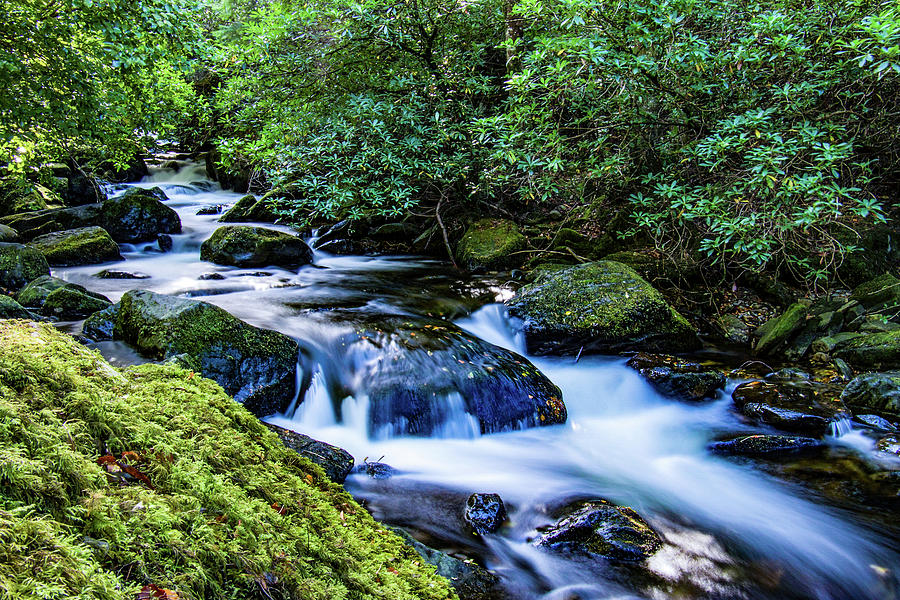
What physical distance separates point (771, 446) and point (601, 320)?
2537mm

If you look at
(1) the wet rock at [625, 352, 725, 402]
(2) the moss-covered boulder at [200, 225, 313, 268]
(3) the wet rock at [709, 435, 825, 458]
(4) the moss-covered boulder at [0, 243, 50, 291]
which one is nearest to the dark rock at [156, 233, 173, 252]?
(2) the moss-covered boulder at [200, 225, 313, 268]

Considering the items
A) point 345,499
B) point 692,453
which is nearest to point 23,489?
point 345,499

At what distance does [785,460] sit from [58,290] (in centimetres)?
850

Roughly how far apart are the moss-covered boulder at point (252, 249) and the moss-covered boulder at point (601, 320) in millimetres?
5253

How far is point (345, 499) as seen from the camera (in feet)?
6.14

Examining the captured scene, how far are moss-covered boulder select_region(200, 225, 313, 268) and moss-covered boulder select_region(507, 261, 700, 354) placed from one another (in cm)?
525

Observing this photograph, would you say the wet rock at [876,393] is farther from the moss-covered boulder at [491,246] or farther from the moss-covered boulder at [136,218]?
the moss-covered boulder at [136,218]

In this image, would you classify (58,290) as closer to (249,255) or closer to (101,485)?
(249,255)

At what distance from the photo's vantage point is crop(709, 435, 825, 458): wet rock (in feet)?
15.7

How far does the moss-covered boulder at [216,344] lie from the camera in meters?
4.32

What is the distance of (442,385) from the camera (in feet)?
17.1

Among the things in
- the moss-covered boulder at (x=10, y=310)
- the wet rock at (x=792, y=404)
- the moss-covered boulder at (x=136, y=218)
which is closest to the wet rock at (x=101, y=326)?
the moss-covered boulder at (x=10, y=310)

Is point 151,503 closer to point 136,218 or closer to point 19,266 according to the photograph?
point 19,266

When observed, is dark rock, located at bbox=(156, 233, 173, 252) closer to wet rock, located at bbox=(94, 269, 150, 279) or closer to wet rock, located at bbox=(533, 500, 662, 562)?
wet rock, located at bbox=(94, 269, 150, 279)
